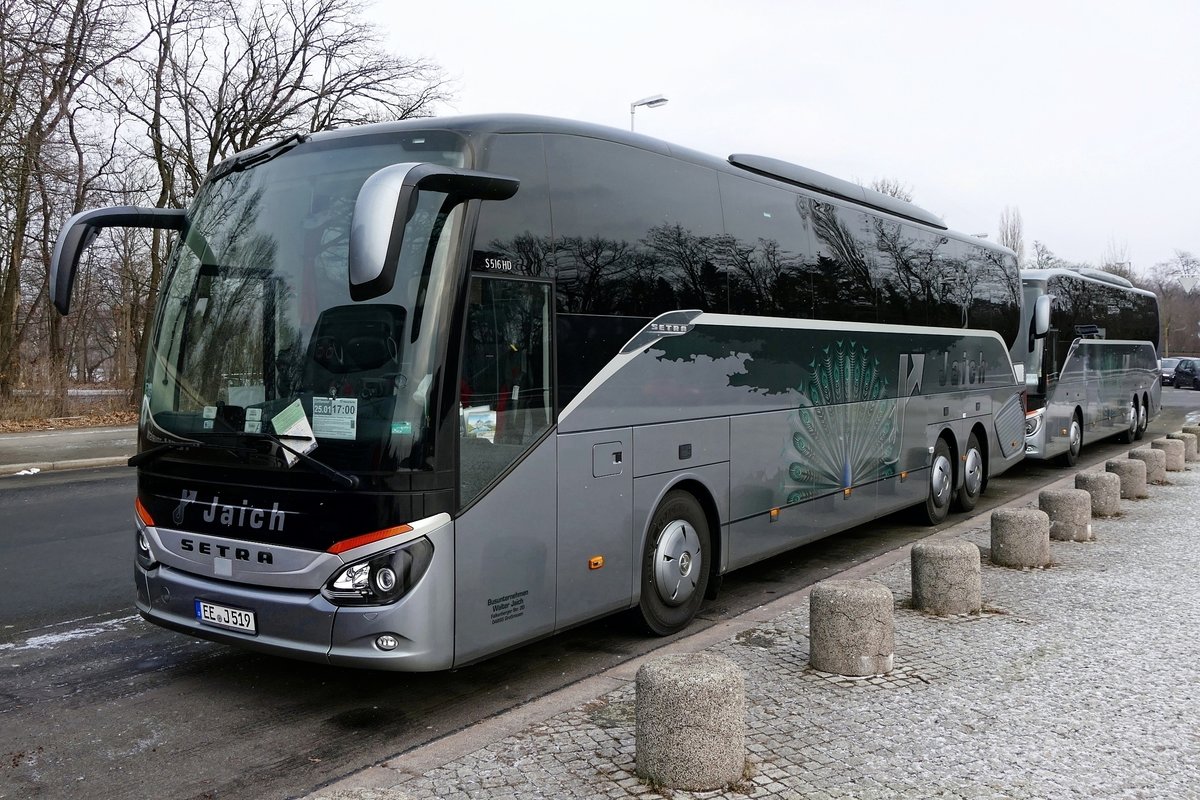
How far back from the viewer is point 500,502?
5371 millimetres

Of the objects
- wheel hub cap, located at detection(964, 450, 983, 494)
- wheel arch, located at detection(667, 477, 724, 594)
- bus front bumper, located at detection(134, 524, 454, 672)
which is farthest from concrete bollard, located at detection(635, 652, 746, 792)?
wheel hub cap, located at detection(964, 450, 983, 494)

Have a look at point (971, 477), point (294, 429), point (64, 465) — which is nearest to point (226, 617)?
point (294, 429)

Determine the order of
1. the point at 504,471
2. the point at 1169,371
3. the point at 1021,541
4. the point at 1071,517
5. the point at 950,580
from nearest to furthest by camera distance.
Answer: the point at 504,471, the point at 950,580, the point at 1021,541, the point at 1071,517, the point at 1169,371

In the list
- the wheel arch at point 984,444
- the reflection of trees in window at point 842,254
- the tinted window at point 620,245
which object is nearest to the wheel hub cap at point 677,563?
the tinted window at point 620,245

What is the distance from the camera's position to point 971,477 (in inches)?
520

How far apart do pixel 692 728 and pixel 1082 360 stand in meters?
17.3

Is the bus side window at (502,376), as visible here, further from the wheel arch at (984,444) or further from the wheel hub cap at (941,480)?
the wheel arch at (984,444)

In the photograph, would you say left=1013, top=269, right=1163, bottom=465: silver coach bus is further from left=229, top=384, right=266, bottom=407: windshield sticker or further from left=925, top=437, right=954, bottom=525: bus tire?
left=229, top=384, right=266, bottom=407: windshield sticker

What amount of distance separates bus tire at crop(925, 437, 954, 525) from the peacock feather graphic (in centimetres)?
150

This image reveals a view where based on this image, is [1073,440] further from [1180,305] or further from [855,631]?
[1180,305]

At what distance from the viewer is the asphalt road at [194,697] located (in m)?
4.70

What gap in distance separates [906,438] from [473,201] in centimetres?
717

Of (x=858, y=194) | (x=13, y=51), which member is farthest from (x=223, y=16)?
(x=858, y=194)

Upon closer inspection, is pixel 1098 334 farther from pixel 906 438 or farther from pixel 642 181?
pixel 642 181
